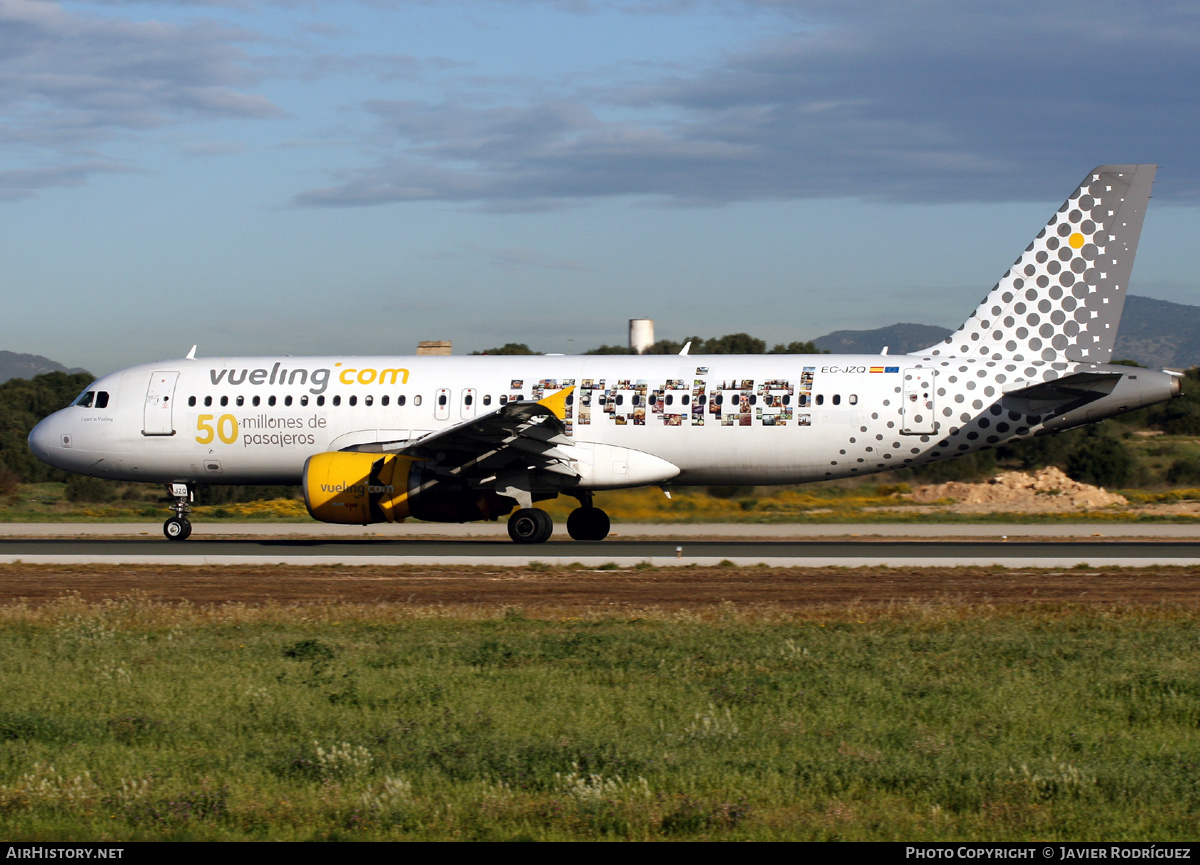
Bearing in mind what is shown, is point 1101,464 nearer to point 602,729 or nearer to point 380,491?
point 380,491

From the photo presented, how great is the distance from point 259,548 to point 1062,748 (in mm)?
19917

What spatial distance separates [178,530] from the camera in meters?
27.1

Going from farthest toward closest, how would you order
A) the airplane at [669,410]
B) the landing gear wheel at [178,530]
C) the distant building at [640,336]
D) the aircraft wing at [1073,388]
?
the distant building at [640,336], the landing gear wheel at [178,530], the airplane at [669,410], the aircraft wing at [1073,388]

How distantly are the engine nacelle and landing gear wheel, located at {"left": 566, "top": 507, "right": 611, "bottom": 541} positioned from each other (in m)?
2.96

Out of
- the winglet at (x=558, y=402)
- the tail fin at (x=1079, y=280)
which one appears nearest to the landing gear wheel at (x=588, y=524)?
the winglet at (x=558, y=402)

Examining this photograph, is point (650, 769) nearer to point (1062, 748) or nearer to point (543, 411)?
→ point (1062, 748)

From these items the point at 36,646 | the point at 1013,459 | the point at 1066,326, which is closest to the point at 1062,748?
the point at 36,646

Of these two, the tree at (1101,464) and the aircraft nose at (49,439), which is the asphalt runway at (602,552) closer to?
the aircraft nose at (49,439)

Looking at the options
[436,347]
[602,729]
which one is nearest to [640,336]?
[436,347]

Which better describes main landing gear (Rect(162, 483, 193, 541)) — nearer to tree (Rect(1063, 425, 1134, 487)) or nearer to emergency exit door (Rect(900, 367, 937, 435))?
emergency exit door (Rect(900, 367, 937, 435))

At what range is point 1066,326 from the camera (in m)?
25.2

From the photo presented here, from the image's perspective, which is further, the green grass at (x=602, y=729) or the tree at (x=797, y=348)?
the tree at (x=797, y=348)

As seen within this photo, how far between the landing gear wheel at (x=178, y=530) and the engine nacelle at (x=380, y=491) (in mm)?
4638

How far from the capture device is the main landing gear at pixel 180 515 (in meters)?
27.0
